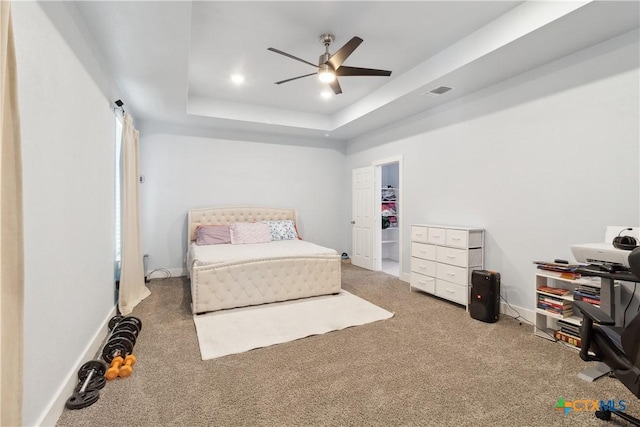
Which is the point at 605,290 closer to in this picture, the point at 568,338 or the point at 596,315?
the point at 568,338

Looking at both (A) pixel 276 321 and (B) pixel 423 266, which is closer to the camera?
(A) pixel 276 321

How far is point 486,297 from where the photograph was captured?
3.21 meters

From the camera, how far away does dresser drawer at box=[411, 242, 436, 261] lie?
13.1 ft

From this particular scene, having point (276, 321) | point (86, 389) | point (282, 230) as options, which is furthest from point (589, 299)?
point (282, 230)

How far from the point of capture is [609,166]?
2.63 meters

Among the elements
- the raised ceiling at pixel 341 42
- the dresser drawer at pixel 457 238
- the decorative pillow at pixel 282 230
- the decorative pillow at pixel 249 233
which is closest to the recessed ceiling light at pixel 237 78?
the raised ceiling at pixel 341 42

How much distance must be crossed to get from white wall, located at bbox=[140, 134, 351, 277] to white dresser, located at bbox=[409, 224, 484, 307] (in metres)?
2.52

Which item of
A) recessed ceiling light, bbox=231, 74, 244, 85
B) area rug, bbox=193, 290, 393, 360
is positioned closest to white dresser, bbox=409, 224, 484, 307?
area rug, bbox=193, 290, 393, 360

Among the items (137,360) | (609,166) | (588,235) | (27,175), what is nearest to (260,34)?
(27,175)

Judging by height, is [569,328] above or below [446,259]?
below

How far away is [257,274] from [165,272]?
2397 millimetres

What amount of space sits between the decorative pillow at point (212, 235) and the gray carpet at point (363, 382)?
1.87 metres

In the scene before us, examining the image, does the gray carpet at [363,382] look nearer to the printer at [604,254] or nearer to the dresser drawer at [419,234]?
the printer at [604,254]

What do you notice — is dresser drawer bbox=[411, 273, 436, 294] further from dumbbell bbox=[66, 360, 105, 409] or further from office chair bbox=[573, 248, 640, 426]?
dumbbell bbox=[66, 360, 105, 409]
